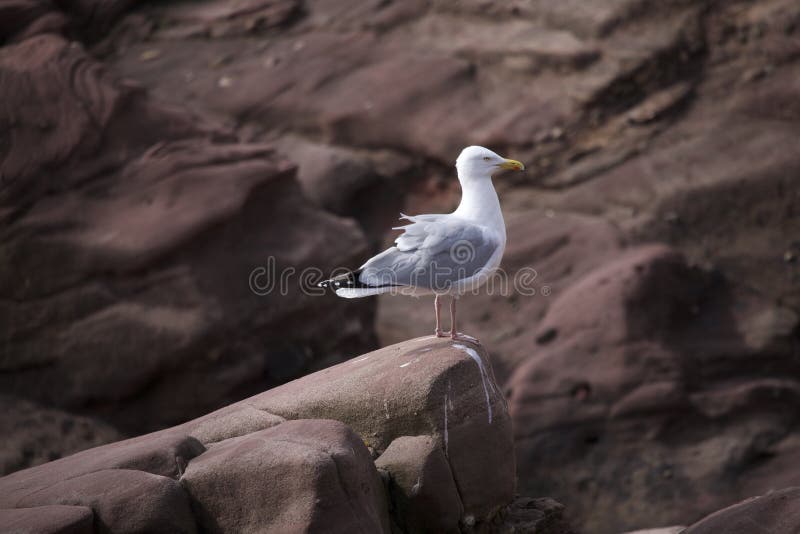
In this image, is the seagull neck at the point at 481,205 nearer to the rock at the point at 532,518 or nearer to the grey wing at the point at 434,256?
the grey wing at the point at 434,256

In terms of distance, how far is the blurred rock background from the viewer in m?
9.53

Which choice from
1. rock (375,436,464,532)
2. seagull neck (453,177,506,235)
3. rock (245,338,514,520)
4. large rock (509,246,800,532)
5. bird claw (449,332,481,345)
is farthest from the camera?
large rock (509,246,800,532)

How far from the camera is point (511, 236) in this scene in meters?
12.1

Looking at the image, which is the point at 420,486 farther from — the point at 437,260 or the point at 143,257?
the point at 143,257

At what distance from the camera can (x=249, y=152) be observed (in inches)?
432

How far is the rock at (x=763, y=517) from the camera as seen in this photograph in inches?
218

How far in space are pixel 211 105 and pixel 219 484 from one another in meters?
9.96

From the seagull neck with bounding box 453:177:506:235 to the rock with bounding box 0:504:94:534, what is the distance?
2.73 meters

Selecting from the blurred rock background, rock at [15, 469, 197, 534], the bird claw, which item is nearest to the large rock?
the blurred rock background

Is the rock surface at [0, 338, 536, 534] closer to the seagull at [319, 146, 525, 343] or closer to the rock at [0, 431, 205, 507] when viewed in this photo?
the rock at [0, 431, 205, 507]

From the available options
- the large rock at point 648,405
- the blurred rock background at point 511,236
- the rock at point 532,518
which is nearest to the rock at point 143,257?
the blurred rock background at point 511,236

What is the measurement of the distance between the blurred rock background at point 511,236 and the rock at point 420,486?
369 cm

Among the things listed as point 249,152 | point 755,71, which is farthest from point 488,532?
point 755,71

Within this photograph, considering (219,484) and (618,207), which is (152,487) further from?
(618,207)
